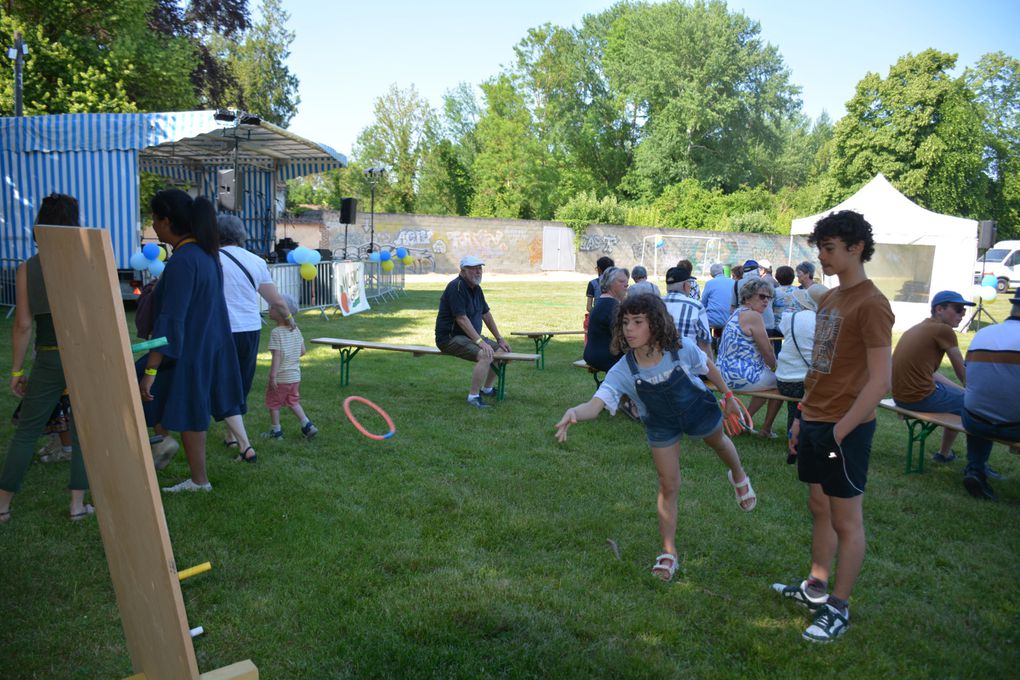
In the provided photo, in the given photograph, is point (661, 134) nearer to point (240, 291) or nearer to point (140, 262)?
point (140, 262)

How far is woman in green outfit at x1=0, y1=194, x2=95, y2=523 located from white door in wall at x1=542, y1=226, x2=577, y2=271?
32.2 meters

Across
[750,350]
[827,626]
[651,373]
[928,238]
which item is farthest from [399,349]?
[928,238]

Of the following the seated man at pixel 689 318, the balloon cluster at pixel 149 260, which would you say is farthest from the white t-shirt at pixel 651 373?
the balloon cluster at pixel 149 260

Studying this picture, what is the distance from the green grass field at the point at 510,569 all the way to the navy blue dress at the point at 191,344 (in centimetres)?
62

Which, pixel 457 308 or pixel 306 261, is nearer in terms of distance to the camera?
pixel 457 308

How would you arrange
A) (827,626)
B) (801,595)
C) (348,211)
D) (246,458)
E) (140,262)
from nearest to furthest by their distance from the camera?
(827,626) < (801,595) < (246,458) < (140,262) < (348,211)

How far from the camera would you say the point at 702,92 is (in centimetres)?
4641

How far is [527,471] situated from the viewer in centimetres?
548

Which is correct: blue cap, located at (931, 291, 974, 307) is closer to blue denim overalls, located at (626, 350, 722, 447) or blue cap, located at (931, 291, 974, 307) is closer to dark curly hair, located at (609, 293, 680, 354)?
blue denim overalls, located at (626, 350, 722, 447)

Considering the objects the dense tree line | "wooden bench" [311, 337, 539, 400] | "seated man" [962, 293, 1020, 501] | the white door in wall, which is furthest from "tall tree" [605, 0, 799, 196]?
"seated man" [962, 293, 1020, 501]

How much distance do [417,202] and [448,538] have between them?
147 feet

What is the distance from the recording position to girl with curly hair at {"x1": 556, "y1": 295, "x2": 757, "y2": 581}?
3584 mm

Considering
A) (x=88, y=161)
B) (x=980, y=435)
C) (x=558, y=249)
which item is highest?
(x=88, y=161)

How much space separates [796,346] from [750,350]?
1.72 feet
